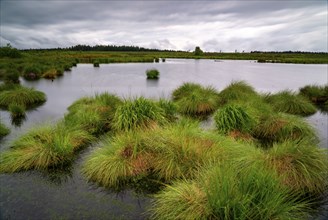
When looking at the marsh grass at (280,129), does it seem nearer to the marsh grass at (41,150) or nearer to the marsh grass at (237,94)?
the marsh grass at (237,94)

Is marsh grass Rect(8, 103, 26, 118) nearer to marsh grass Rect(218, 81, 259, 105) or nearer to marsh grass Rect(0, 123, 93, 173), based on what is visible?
marsh grass Rect(0, 123, 93, 173)

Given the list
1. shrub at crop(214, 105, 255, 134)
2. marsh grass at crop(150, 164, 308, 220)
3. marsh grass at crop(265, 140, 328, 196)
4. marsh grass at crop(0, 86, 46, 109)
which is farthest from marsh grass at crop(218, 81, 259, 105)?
marsh grass at crop(0, 86, 46, 109)

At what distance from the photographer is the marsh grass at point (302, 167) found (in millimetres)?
5455

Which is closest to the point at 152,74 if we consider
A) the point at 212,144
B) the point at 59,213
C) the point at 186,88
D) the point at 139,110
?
the point at 186,88

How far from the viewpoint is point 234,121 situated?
28.6 feet

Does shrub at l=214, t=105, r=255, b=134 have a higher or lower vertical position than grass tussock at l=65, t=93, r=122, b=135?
higher

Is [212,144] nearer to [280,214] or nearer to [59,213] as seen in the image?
[280,214]

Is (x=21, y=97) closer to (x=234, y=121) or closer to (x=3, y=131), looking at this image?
(x=3, y=131)

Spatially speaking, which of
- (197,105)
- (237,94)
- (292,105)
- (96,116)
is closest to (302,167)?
(96,116)

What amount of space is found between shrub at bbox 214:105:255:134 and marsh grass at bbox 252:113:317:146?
64 cm

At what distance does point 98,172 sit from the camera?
20.0 ft

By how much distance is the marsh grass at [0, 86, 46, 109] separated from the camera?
14.4 metres

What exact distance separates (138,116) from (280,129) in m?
4.80

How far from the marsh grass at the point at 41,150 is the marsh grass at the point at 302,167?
5017 millimetres
